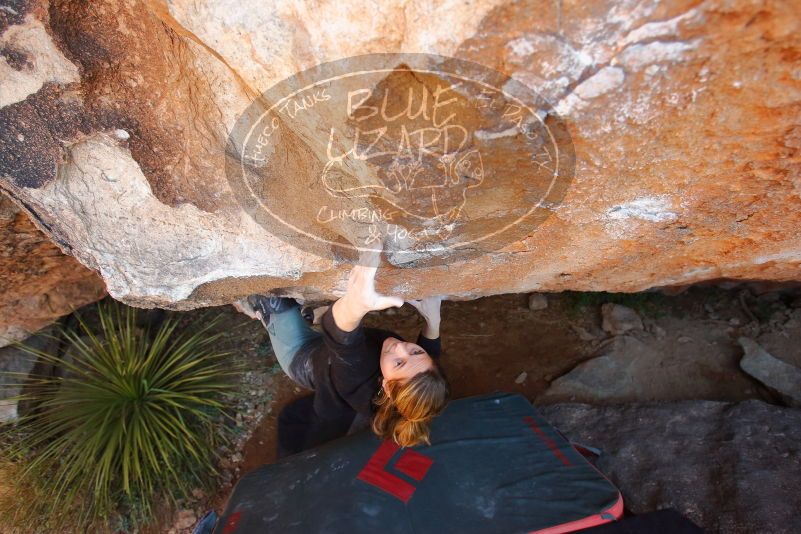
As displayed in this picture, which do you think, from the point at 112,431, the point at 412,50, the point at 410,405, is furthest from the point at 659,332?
the point at 112,431

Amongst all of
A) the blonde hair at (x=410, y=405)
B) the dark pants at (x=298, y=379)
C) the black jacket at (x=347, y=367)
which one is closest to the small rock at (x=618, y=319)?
the black jacket at (x=347, y=367)

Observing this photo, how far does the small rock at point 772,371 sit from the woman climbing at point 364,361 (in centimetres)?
188

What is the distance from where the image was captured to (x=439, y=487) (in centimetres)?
216

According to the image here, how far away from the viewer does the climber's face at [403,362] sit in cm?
192

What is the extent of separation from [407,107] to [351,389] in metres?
1.18

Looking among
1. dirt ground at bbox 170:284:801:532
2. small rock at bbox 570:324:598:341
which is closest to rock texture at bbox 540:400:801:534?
dirt ground at bbox 170:284:801:532

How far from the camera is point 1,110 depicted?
4.61 ft

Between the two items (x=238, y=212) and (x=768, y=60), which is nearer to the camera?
(x=768, y=60)

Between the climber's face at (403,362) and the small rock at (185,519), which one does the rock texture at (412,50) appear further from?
the small rock at (185,519)

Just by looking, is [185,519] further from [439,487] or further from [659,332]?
[659,332]

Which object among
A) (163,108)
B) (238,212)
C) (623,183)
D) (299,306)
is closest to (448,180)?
(623,183)

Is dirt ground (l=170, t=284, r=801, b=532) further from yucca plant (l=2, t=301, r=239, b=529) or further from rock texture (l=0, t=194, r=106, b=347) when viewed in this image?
rock texture (l=0, t=194, r=106, b=347)

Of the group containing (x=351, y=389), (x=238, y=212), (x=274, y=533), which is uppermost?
(x=238, y=212)

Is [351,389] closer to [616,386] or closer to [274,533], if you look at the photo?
[274,533]
